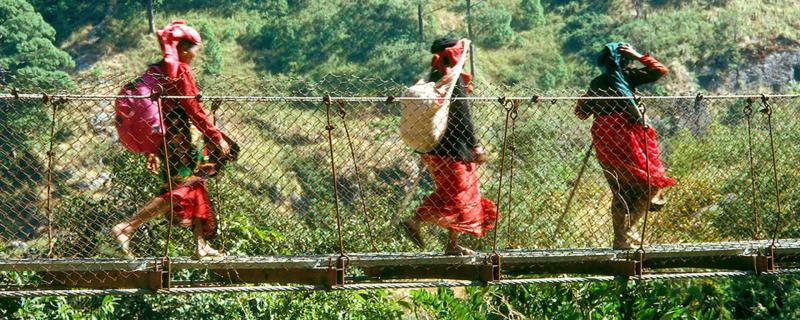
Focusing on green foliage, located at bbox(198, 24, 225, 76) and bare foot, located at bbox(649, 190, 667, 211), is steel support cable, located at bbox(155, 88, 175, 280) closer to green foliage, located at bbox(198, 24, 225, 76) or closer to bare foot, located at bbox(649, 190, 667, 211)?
bare foot, located at bbox(649, 190, 667, 211)

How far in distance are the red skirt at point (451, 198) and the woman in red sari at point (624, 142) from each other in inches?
33.7

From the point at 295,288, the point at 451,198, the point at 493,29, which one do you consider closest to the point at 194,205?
the point at 295,288

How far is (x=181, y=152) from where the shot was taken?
695 centimetres

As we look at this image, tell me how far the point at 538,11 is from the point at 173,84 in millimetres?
46373

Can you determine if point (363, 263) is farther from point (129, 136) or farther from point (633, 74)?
point (633, 74)

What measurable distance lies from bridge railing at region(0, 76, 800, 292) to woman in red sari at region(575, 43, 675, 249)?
0.61ft

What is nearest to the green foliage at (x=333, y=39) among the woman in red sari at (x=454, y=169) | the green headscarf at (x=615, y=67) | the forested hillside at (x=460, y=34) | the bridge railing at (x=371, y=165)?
the forested hillside at (x=460, y=34)

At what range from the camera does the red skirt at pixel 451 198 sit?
7.20 metres

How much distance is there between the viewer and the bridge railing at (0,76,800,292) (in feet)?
22.7

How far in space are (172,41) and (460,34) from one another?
43.8 m

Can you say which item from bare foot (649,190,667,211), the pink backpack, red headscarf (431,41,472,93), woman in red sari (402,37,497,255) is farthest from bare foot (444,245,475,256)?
the pink backpack

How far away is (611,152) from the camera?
25.1 ft

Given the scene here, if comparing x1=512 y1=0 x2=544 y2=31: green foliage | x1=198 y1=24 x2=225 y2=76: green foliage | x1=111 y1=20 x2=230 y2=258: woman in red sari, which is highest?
x1=111 y1=20 x2=230 y2=258: woman in red sari

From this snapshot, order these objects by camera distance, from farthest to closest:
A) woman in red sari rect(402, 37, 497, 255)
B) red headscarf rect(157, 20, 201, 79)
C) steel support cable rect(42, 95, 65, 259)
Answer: woman in red sari rect(402, 37, 497, 255), red headscarf rect(157, 20, 201, 79), steel support cable rect(42, 95, 65, 259)
